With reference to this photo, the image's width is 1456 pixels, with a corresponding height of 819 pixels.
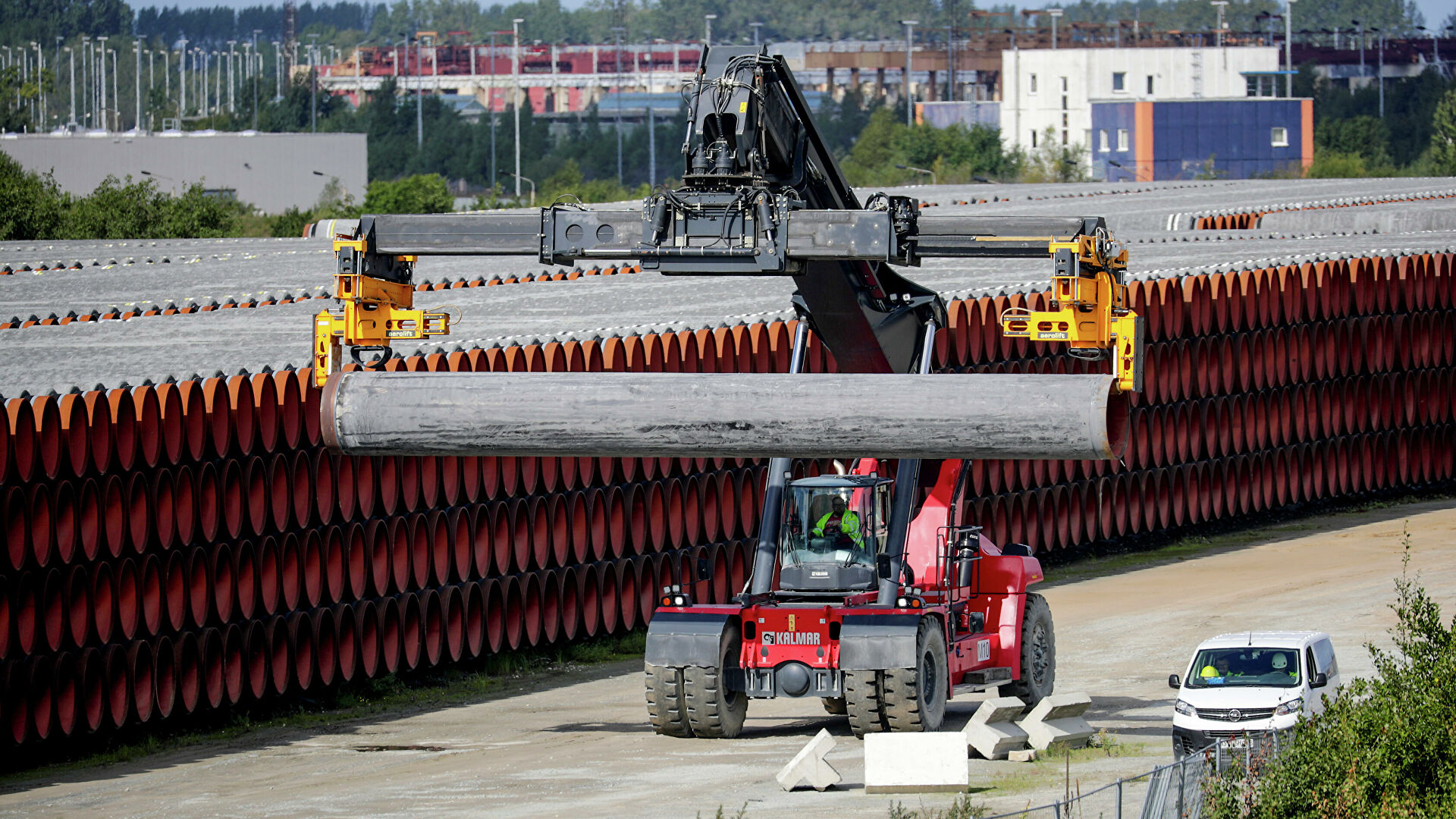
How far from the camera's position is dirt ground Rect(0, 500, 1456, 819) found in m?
19.2

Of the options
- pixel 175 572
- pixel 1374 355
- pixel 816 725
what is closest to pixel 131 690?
pixel 175 572

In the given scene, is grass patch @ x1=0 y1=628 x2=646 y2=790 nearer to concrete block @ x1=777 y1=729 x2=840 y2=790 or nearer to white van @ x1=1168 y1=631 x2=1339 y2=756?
concrete block @ x1=777 y1=729 x2=840 y2=790

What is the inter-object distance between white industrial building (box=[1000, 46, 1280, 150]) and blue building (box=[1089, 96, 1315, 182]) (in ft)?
70.8

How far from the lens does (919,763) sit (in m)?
19.0

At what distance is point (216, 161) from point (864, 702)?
114m

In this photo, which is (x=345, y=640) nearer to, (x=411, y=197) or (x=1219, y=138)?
(x=411, y=197)

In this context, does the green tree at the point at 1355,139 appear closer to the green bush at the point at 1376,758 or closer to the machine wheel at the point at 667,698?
the machine wheel at the point at 667,698

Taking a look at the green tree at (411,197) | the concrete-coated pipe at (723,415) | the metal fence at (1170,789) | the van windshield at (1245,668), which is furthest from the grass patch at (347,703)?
the green tree at (411,197)

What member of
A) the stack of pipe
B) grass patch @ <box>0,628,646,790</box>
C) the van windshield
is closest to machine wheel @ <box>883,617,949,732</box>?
the van windshield

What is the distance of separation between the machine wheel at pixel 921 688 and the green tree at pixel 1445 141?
4754 inches

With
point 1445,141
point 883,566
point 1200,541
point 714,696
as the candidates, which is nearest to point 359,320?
point 714,696

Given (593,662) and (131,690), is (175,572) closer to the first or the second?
(131,690)

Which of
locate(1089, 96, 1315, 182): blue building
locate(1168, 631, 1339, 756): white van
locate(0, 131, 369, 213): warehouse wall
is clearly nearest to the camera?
locate(1168, 631, 1339, 756): white van

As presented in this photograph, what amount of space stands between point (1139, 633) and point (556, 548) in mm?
8312
